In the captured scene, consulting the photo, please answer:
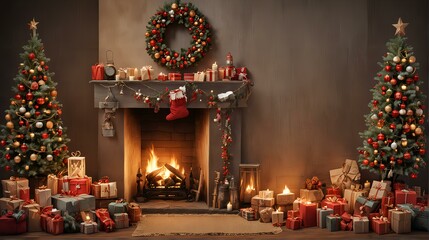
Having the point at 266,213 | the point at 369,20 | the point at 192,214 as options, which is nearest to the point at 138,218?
the point at 192,214

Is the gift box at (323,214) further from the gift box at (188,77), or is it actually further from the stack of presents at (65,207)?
the gift box at (188,77)

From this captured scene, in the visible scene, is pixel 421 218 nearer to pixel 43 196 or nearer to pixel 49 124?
pixel 43 196

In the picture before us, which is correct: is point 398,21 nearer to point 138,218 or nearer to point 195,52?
point 195,52

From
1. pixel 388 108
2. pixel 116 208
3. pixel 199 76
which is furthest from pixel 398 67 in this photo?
pixel 116 208

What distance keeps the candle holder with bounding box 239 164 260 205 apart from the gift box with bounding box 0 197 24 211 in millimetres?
2855

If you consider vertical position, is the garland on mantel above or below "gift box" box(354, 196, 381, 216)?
above

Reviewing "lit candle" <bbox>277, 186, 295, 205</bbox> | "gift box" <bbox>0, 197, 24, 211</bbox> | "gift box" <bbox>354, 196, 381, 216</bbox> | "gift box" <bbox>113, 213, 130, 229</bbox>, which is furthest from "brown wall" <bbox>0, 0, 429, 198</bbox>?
"gift box" <bbox>0, 197, 24, 211</bbox>

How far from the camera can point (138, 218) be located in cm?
735

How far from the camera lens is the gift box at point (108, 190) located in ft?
24.7

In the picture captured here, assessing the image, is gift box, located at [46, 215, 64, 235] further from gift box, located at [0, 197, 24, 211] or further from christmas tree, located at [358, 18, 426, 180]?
christmas tree, located at [358, 18, 426, 180]

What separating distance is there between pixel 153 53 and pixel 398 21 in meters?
3.38

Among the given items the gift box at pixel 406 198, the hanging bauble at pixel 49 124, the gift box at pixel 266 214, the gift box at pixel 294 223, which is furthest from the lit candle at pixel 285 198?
the hanging bauble at pixel 49 124

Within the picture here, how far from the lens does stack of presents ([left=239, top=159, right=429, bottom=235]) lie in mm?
6887

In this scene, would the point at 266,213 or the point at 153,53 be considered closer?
the point at 266,213
